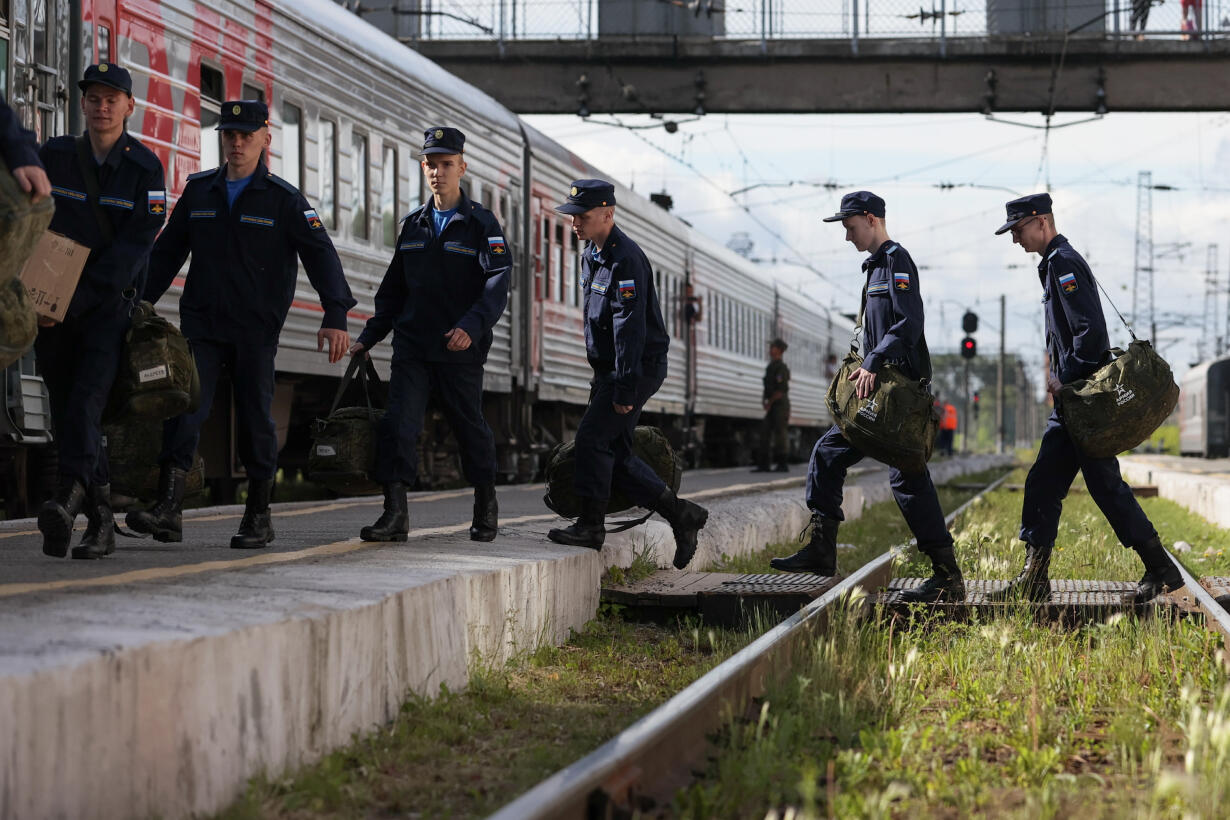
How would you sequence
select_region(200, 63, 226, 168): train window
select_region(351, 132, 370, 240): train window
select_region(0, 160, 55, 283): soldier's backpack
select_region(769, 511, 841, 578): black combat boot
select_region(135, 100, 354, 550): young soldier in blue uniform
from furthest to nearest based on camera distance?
select_region(351, 132, 370, 240): train window < select_region(200, 63, 226, 168): train window < select_region(769, 511, 841, 578): black combat boot < select_region(135, 100, 354, 550): young soldier in blue uniform < select_region(0, 160, 55, 283): soldier's backpack

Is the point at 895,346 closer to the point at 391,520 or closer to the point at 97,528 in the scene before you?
the point at 391,520

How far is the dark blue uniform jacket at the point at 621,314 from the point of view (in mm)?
7148

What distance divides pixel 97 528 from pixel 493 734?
7.04 ft

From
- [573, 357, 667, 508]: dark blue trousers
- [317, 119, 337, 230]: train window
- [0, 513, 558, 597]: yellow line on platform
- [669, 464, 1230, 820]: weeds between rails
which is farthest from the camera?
[317, 119, 337, 230]: train window

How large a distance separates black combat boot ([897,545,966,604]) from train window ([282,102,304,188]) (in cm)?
547

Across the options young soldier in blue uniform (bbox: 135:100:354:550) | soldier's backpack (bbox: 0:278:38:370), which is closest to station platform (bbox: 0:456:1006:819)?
young soldier in blue uniform (bbox: 135:100:354:550)

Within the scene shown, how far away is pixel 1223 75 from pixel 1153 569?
1686 cm

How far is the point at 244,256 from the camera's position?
6586 millimetres

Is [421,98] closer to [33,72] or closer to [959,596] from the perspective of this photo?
[33,72]

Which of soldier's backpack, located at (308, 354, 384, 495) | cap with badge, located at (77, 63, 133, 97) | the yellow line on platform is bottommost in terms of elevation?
the yellow line on platform

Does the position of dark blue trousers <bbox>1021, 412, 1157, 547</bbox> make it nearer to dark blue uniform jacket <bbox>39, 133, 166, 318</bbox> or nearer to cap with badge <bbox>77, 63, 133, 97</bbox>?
dark blue uniform jacket <bbox>39, 133, 166, 318</bbox>

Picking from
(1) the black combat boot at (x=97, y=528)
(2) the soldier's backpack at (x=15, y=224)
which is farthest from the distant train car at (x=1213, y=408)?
(2) the soldier's backpack at (x=15, y=224)

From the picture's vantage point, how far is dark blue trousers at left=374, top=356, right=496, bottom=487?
274 inches

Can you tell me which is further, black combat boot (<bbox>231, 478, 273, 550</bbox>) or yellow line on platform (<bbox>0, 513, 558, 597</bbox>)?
black combat boot (<bbox>231, 478, 273, 550</bbox>)
